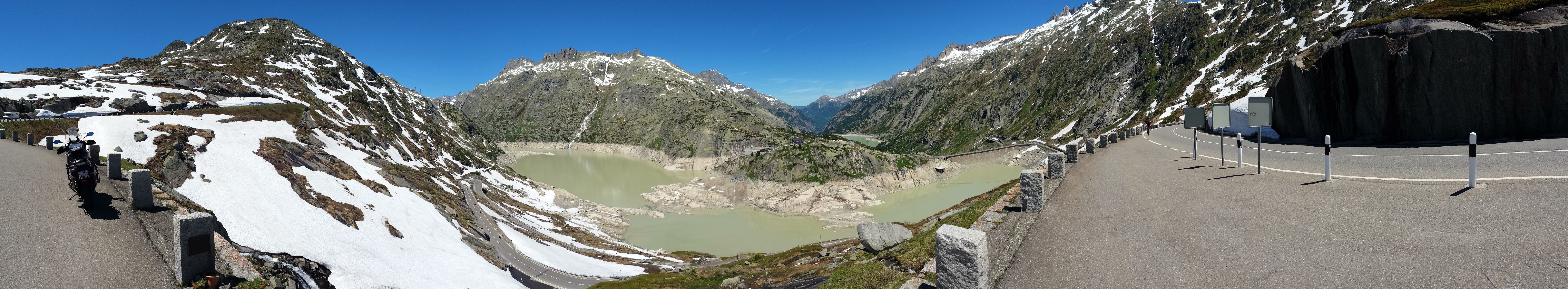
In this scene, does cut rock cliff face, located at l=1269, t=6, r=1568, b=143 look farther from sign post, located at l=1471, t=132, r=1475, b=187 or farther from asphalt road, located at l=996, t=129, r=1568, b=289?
sign post, located at l=1471, t=132, r=1475, b=187

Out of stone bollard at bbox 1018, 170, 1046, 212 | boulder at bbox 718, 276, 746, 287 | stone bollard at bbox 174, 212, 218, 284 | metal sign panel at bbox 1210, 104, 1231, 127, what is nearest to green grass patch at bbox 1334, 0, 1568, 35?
metal sign panel at bbox 1210, 104, 1231, 127

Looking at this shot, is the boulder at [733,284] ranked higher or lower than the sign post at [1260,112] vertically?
lower

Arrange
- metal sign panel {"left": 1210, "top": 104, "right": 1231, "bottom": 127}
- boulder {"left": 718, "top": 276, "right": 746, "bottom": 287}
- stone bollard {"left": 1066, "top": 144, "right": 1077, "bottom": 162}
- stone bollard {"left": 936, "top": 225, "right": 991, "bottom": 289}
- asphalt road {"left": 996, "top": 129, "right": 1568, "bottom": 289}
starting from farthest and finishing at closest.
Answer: stone bollard {"left": 1066, "top": 144, "right": 1077, "bottom": 162} → metal sign panel {"left": 1210, "top": 104, "right": 1231, "bottom": 127} → boulder {"left": 718, "top": 276, "right": 746, "bottom": 287} → stone bollard {"left": 936, "top": 225, "right": 991, "bottom": 289} → asphalt road {"left": 996, "top": 129, "right": 1568, "bottom": 289}

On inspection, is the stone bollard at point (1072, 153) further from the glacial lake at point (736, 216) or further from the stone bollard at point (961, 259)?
the glacial lake at point (736, 216)

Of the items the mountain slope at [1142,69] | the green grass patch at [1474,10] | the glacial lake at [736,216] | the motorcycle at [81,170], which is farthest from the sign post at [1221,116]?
the mountain slope at [1142,69]

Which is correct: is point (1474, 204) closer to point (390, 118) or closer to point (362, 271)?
point (362, 271)

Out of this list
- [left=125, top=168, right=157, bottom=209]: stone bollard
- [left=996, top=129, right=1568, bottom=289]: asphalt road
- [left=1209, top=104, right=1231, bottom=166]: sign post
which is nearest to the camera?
[left=996, top=129, right=1568, bottom=289]: asphalt road

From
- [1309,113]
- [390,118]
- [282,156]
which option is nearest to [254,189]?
[282,156]
